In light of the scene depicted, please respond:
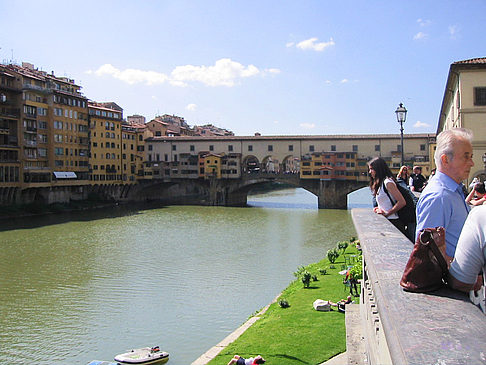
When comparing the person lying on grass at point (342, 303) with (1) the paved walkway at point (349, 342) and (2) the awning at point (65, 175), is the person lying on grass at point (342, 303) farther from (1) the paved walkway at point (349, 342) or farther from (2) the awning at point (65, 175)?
(2) the awning at point (65, 175)

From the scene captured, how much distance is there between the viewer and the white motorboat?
9164 mm

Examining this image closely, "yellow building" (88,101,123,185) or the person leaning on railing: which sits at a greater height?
"yellow building" (88,101,123,185)

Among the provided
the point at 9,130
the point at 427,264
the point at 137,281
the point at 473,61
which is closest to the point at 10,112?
the point at 9,130

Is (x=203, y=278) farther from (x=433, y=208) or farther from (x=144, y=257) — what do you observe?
(x=433, y=208)

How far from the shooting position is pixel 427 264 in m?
2.34

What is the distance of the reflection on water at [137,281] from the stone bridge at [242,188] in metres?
11.0

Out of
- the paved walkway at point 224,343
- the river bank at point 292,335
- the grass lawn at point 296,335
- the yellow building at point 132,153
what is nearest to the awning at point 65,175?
the yellow building at point 132,153

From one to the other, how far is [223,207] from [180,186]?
17.3 meters

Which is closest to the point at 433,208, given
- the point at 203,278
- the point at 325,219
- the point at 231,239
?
the point at 203,278

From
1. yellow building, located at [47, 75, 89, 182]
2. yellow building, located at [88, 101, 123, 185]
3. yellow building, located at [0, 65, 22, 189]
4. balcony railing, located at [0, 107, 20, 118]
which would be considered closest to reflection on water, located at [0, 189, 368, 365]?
yellow building, located at [0, 65, 22, 189]

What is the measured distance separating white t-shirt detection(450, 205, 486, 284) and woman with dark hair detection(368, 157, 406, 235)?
8.29ft

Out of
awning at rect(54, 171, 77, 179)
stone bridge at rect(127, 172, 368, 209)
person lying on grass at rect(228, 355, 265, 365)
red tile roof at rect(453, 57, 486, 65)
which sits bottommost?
person lying on grass at rect(228, 355, 265, 365)

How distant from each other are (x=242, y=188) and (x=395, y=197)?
138ft

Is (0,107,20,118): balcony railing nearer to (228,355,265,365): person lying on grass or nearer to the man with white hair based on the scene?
(228,355,265,365): person lying on grass
